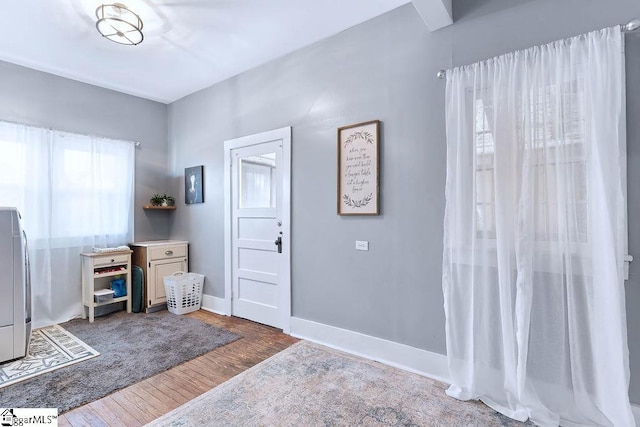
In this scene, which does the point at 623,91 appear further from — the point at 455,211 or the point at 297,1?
the point at 297,1

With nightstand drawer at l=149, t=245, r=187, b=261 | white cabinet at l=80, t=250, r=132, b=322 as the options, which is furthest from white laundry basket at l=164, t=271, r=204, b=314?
white cabinet at l=80, t=250, r=132, b=322

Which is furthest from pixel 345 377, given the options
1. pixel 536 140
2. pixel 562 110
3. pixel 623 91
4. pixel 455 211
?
pixel 623 91

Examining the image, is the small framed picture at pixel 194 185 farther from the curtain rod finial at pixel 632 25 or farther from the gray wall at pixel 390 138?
the curtain rod finial at pixel 632 25

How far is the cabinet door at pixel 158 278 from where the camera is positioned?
390 centimetres

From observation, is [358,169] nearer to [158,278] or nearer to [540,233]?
[540,233]

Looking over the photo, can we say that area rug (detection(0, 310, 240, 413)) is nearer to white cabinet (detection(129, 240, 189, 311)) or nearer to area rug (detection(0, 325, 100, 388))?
area rug (detection(0, 325, 100, 388))

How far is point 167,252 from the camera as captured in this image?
407cm

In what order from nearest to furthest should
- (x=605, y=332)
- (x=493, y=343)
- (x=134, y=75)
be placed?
(x=605, y=332), (x=493, y=343), (x=134, y=75)

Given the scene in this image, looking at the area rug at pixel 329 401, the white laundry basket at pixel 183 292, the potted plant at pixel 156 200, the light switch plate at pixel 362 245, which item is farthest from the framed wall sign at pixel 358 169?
the potted plant at pixel 156 200

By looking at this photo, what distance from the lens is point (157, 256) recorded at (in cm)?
398

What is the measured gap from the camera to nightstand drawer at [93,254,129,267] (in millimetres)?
3680

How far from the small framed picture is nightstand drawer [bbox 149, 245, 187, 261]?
0.62m

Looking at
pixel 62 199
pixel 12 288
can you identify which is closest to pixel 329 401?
pixel 12 288

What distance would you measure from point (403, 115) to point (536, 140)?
0.93 m
